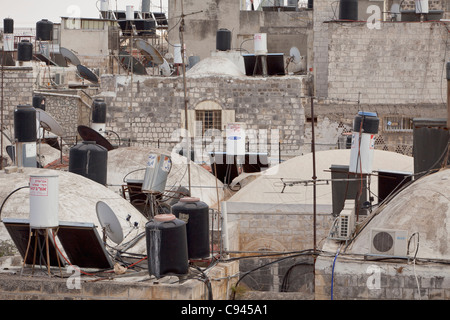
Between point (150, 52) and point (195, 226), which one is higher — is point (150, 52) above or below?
above

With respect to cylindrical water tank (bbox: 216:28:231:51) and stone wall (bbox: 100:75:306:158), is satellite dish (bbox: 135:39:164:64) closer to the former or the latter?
cylindrical water tank (bbox: 216:28:231:51)

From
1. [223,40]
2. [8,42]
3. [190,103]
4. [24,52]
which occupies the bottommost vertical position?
[190,103]

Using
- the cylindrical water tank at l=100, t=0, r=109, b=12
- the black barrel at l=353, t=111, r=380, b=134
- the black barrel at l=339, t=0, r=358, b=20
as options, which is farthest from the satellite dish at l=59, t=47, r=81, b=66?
the black barrel at l=353, t=111, r=380, b=134

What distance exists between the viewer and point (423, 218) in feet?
41.3

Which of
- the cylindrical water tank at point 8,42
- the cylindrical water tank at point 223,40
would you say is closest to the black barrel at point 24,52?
the cylindrical water tank at point 8,42

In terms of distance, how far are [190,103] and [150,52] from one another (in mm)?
5479

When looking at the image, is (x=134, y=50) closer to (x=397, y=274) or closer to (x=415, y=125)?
(x=415, y=125)

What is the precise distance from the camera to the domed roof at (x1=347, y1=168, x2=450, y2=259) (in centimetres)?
1233

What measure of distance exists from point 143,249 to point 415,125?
5.21 m

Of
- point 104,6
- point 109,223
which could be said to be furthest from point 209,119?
point 104,6

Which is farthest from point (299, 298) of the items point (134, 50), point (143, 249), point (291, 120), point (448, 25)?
point (134, 50)

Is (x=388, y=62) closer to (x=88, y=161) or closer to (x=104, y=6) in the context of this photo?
A: (x=88, y=161)

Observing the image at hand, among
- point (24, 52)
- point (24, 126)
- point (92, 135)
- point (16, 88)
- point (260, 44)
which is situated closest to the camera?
point (24, 126)

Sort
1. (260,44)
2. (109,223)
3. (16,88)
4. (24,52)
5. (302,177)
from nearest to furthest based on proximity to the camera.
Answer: (109,223)
(302,177)
(260,44)
(16,88)
(24,52)
